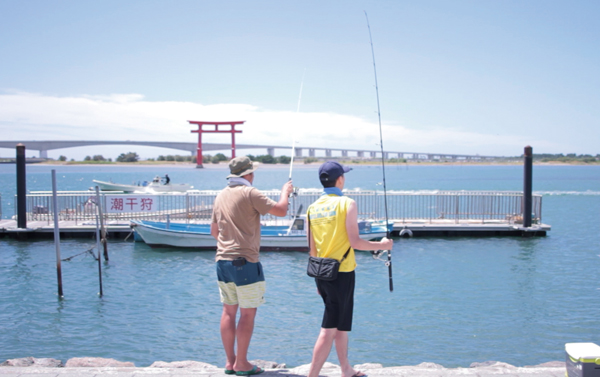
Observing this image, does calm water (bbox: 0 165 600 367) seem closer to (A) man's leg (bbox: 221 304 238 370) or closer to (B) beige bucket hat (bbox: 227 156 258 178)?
(A) man's leg (bbox: 221 304 238 370)

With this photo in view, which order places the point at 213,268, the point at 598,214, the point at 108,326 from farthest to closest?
the point at 598,214 → the point at 213,268 → the point at 108,326

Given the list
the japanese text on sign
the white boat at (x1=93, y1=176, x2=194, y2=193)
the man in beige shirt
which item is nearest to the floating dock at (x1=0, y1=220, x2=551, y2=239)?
the japanese text on sign

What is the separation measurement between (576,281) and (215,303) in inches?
390

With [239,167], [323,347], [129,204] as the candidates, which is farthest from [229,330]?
[129,204]

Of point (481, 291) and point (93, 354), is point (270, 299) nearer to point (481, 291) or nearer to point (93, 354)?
point (93, 354)

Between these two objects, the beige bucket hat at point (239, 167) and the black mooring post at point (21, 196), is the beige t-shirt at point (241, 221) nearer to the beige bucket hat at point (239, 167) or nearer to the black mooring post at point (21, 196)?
the beige bucket hat at point (239, 167)

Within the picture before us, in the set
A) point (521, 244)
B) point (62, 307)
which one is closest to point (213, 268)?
point (62, 307)

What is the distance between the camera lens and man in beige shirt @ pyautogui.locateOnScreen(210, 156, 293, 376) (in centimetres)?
471

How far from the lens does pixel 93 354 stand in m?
8.04

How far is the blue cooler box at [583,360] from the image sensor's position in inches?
158

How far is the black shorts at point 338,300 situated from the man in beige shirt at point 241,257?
2.40 ft

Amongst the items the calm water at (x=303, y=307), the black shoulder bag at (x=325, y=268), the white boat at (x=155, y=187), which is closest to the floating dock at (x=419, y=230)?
the calm water at (x=303, y=307)

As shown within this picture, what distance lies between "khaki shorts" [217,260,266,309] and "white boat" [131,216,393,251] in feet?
41.6

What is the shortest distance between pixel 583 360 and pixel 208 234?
14.8 metres
